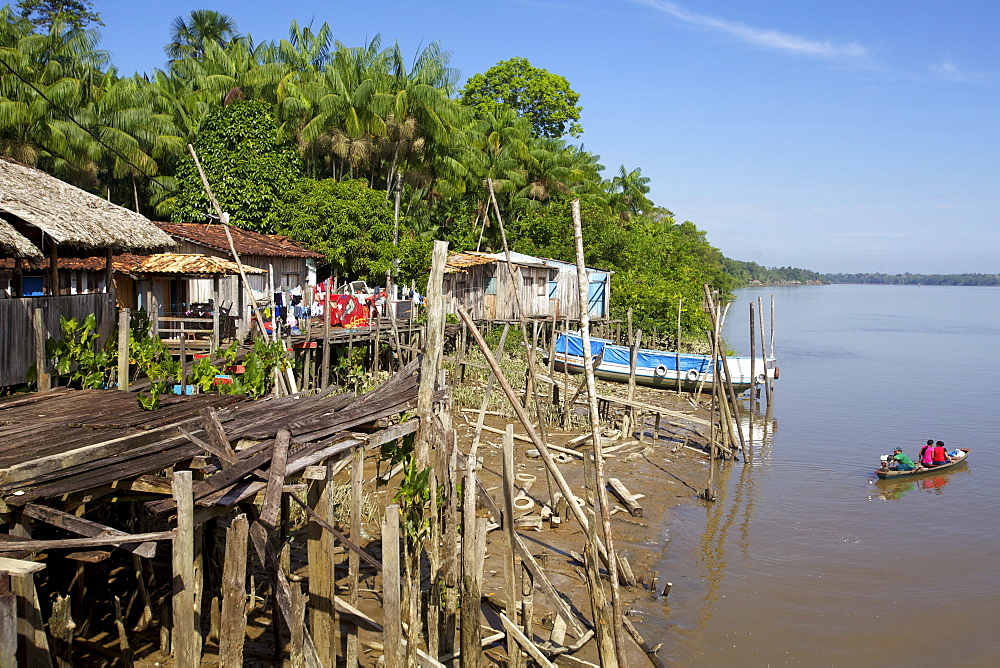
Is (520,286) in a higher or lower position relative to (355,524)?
higher

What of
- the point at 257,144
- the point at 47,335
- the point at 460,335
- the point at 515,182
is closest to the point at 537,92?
the point at 515,182

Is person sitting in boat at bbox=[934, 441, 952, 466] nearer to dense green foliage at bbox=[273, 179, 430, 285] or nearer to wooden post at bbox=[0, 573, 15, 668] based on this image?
dense green foliage at bbox=[273, 179, 430, 285]

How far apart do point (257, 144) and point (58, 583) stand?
2275cm

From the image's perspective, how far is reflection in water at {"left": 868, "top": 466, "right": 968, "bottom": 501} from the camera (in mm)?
16141

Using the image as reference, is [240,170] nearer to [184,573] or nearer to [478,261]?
[478,261]

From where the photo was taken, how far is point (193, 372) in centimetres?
1188

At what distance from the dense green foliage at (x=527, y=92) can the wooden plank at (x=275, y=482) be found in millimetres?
38417

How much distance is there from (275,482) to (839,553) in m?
10.3

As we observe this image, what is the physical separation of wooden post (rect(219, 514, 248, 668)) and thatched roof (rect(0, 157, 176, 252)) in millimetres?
6419

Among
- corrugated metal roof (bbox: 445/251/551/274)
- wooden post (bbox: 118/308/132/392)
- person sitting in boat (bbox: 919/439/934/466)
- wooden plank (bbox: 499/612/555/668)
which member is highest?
corrugated metal roof (bbox: 445/251/551/274)

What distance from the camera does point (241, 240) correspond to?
22844mm

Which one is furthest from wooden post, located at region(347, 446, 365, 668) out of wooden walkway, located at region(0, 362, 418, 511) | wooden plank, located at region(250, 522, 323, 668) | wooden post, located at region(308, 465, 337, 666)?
wooden plank, located at region(250, 522, 323, 668)

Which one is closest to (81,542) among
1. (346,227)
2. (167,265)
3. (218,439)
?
(218,439)

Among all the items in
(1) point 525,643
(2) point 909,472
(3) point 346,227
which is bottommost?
(2) point 909,472
